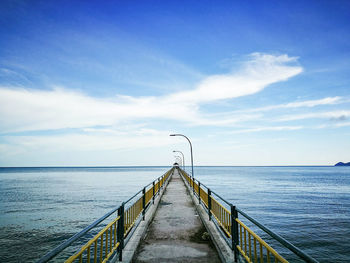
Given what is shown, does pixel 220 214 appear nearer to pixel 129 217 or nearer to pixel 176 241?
pixel 176 241

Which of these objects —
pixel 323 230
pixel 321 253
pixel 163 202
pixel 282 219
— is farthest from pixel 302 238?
pixel 163 202

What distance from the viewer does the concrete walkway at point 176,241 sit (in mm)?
5770

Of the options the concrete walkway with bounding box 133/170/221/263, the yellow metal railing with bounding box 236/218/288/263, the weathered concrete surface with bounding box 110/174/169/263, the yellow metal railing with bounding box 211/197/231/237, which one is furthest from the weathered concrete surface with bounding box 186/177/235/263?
the weathered concrete surface with bounding box 110/174/169/263

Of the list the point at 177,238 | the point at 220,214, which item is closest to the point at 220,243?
the point at 220,214

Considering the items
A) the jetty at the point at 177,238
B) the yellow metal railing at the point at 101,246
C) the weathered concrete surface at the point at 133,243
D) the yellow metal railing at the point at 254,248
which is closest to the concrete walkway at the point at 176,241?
the jetty at the point at 177,238

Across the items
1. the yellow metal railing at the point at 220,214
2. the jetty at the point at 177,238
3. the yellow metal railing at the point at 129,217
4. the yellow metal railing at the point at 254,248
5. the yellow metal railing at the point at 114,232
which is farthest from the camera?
the yellow metal railing at the point at 220,214

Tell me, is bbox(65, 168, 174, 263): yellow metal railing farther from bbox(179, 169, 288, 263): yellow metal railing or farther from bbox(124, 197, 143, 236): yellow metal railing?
bbox(179, 169, 288, 263): yellow metal railing

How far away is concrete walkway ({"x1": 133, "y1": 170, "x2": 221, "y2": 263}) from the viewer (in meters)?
5.77

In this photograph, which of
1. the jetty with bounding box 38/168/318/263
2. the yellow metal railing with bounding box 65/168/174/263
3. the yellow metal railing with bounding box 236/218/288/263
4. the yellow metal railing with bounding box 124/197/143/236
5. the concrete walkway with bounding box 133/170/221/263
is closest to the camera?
the yellow metal railing with bounding box 236/218/288/263

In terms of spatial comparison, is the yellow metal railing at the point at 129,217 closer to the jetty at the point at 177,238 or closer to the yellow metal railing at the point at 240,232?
the jetty at the point at 177,238

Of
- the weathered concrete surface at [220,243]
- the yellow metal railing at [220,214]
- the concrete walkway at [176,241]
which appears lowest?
the concrete walkway at [176,241]

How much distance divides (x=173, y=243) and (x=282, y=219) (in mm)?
17690

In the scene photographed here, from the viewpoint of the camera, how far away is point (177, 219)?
31.6ft

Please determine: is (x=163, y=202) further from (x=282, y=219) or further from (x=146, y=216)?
(x=282, y=219)
